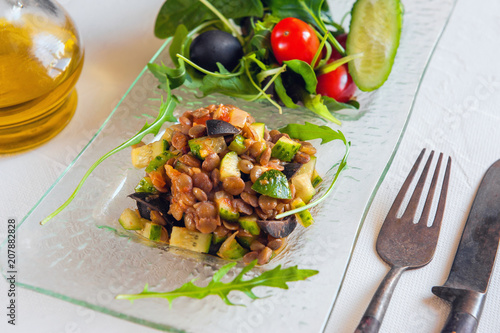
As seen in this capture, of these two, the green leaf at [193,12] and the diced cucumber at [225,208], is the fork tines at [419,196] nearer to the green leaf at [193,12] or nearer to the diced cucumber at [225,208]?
the diced cucumber at [225,208]

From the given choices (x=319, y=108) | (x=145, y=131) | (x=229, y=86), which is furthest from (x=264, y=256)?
(x=229, y=86)

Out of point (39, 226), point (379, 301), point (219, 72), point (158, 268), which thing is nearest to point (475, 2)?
point (219, 72)

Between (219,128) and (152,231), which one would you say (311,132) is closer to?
(219,128)

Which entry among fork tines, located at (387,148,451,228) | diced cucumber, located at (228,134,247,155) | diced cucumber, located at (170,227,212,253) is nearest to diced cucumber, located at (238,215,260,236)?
diced cucumber, located at (170,227,212,253)

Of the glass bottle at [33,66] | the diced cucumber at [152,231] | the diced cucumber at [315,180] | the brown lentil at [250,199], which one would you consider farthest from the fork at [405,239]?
the glass bottle at [33,66]

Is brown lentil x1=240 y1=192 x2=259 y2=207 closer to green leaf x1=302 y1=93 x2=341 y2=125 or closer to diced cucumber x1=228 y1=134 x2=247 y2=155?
diced cucumber x1=228 y1=134 x2=247 y2=155

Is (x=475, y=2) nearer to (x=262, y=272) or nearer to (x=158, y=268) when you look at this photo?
(x=262, y=272)
